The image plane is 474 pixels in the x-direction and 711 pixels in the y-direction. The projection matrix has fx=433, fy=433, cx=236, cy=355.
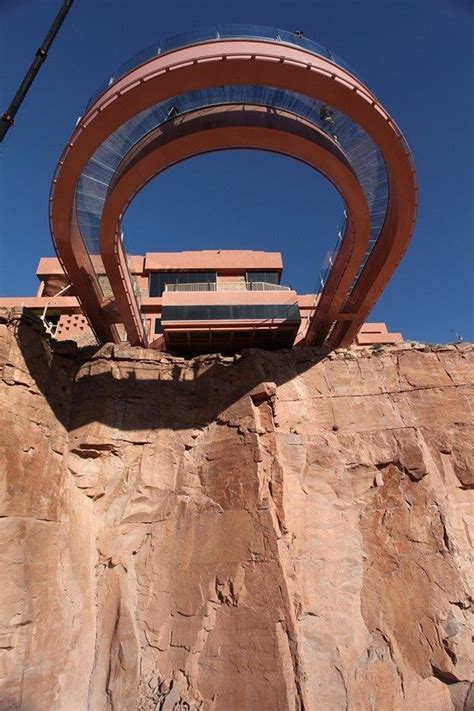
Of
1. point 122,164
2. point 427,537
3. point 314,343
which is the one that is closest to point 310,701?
point 427,537

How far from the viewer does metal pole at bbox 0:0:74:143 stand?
15180 millimetres

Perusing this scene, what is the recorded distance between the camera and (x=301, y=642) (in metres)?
11.4

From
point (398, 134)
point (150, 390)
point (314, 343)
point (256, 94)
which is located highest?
point (256, 94)

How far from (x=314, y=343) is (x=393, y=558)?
9.71 m

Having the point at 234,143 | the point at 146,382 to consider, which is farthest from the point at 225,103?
Result: the point at 146,382

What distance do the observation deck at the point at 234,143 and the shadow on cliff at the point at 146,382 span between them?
2636 millimetres

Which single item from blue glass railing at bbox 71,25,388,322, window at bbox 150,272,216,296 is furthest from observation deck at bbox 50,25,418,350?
→ window at bbox 150,272,216,296

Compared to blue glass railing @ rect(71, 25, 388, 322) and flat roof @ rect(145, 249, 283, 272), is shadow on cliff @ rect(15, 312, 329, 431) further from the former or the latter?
flat roof @ rect(145, 249, 283, 272)

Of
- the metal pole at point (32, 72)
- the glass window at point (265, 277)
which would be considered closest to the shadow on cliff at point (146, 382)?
the metal pole at point (32, 72)

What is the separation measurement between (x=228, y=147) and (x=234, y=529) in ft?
40.8

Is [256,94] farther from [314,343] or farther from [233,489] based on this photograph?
[233,489]

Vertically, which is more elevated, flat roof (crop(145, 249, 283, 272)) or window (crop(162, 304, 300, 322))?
flat roof (crop(145, 249, 283, 272))

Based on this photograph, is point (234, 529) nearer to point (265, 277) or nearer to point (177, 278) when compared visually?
point (177, 278)

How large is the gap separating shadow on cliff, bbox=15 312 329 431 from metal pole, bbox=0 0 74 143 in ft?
24.4
